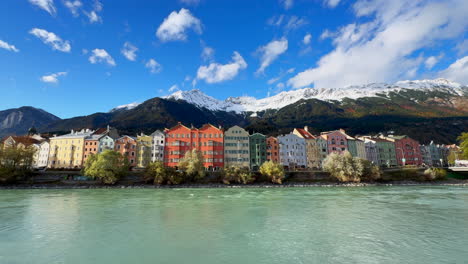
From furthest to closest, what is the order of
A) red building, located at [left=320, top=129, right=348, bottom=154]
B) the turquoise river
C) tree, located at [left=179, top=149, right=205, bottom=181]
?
red building, located at [left=320, top=129, right=348, bottom=154]
tree, located at [left=179, top=149, right=205, bottom=181]
the turquoise river

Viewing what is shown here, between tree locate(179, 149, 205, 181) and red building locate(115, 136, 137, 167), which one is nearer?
tree locate(179, 149, 205, 181)

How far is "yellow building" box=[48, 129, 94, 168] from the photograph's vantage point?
84.8 metres

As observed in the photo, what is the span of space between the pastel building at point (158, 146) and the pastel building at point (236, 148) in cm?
2077

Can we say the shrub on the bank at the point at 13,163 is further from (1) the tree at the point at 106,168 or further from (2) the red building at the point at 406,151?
(2) the red building at the point at 406,151

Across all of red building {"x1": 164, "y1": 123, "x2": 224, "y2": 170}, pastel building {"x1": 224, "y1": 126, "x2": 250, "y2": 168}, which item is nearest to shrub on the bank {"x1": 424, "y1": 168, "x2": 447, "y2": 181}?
pastel building {"x1": 224, "y1": 126, "x2": 250, "y2": 168}

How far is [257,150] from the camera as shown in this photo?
84.7 metres

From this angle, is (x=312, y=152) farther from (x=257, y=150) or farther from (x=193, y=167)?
(x=193, y=167)

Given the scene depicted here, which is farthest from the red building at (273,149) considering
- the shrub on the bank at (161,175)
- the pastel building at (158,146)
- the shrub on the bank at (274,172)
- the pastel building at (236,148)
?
the pastel building at (158,146)

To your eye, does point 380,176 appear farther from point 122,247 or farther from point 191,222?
point 122,247

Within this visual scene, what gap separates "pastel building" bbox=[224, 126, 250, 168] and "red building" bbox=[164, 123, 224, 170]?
1.79 metres

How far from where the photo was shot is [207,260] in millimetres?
12641

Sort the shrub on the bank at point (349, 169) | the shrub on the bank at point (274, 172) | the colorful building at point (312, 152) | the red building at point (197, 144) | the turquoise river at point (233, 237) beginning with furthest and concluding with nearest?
the colorful building at point (312, 152) → the red building at point (197, 144) → the shrub on the bank at point (349, 169) → the shrub on the bank at point (274, 172) → the turquoise river at point (233, 237)

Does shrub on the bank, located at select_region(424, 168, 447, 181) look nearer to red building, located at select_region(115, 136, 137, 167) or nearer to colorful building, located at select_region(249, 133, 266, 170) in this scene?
colorful building, located at select_region(249, 133, 266, 170)

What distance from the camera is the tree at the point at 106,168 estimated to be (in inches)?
2357
